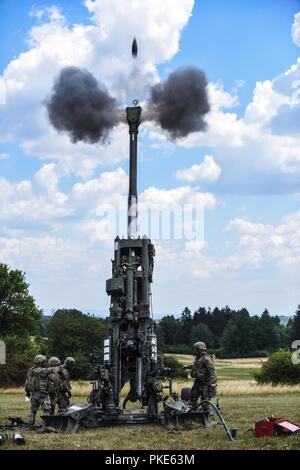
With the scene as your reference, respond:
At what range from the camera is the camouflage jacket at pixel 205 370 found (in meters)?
14.0

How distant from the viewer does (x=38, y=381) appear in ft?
46.0

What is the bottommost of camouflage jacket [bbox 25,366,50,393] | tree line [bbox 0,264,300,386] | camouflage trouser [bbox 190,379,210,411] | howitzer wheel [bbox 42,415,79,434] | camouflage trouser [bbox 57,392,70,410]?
howitzer wheel [bbox 42,415,79,434]

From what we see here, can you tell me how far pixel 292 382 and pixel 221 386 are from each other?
4.45 meters

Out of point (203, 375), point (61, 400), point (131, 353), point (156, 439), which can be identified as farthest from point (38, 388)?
point (156, 439)

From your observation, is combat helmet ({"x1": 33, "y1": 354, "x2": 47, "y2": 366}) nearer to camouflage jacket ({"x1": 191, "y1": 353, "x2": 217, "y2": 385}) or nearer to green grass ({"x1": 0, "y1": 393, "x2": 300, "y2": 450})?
green grass ({"x1": 0, "y1": 393, "x2": 300, "y2": 450})

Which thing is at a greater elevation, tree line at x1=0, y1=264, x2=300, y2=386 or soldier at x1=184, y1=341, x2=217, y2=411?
tree line at x1=0, y1=264, x2=300, y2=386

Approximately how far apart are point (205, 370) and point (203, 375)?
11cm

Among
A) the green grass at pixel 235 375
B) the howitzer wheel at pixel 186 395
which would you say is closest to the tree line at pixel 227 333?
the green grass at pixel 235 375

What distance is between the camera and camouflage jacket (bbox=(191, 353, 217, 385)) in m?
14.0

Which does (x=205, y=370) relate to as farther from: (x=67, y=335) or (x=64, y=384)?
(x=67, y=335)

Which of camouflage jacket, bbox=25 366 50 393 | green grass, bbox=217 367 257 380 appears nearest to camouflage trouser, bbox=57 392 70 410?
camouflage jacket, bbox=25 366 50 393
